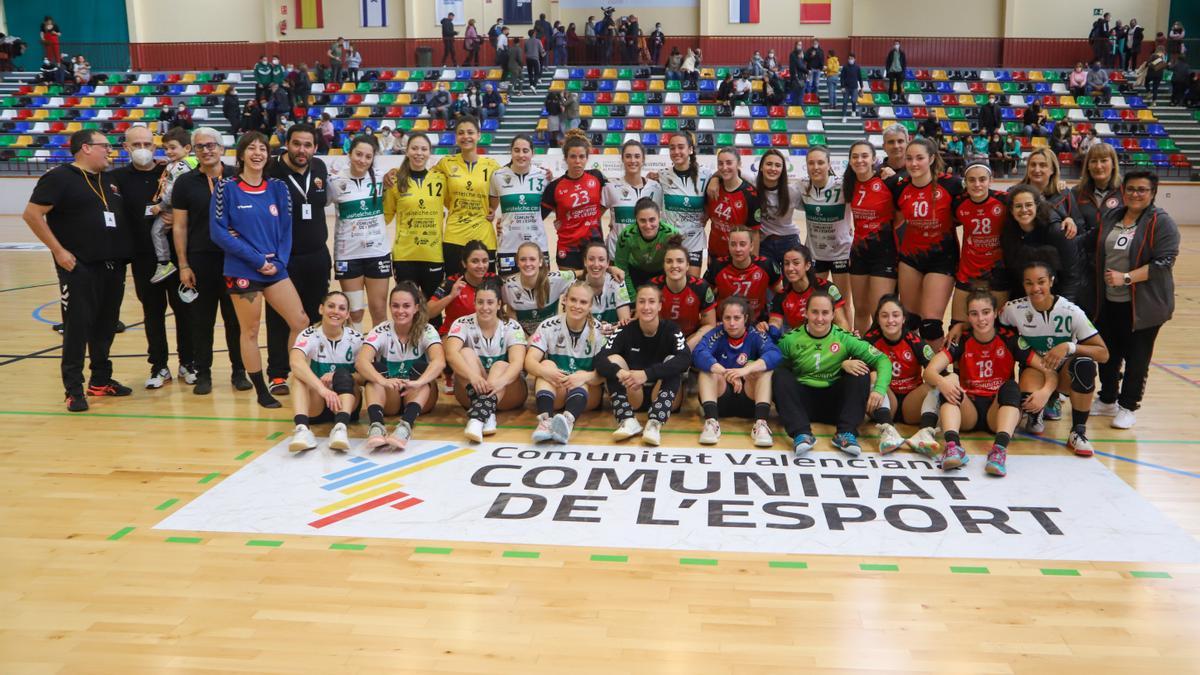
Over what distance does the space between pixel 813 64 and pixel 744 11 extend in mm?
3650

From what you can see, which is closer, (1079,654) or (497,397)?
(1079,654)

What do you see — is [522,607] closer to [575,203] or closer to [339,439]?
[339,439]

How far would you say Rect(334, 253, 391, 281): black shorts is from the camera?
6.79 m

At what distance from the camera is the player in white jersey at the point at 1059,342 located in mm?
5605

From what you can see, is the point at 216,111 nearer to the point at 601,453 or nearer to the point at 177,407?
the point at 177,407

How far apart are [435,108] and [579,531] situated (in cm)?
2079

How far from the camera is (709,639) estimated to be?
351cm

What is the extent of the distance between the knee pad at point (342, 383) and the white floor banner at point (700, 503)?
51 cm

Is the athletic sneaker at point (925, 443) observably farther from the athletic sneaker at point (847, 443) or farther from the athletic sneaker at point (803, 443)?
→ the athletic sneaker at point (803, 443)

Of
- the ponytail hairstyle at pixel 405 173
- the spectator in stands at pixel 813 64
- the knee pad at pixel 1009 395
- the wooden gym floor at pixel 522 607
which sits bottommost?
the wooden gym floor at pixel 522 607

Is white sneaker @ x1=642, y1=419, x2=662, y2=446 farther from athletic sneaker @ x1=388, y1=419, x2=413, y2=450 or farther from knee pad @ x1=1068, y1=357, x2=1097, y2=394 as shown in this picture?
knee pad @ x1=1068, y1=357, x2=1097, y2=394

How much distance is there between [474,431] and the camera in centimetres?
577

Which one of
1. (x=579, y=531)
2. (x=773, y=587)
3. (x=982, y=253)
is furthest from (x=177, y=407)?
(x=982, y=253)

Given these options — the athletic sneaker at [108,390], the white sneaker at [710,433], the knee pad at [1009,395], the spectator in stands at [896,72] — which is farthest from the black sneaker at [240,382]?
the spectator in stands at [896,72]
